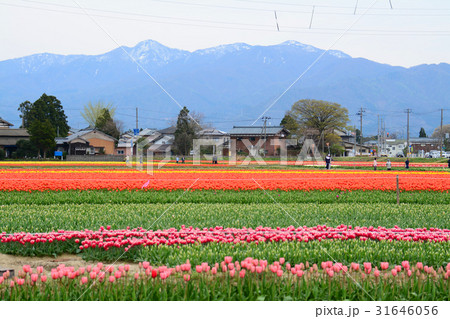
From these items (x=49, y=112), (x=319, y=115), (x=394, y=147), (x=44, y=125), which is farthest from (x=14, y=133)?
(x=394, y=147)

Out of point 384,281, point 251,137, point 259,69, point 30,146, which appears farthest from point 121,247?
point 259,69

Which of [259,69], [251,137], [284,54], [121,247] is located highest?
[284,54]

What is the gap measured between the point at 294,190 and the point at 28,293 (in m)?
13.7

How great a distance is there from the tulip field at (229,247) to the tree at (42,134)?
40.9 m

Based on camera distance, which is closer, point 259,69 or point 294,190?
point 294,190

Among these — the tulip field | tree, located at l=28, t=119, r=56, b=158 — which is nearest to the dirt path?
the tulip field

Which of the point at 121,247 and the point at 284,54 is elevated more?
the point at 284,54

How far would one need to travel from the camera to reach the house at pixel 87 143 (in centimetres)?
6981

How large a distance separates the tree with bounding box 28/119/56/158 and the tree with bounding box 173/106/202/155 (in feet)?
51.4

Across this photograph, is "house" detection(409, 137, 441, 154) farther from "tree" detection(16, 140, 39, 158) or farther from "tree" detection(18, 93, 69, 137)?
A: "tree" detection(16, 140, 39, 158)

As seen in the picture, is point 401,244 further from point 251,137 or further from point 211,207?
point 251,137

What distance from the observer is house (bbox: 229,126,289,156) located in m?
58.1

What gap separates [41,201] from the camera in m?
14.9

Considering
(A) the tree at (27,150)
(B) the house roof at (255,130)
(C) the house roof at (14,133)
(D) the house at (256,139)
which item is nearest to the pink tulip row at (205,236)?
(D) the house at (256,139)
